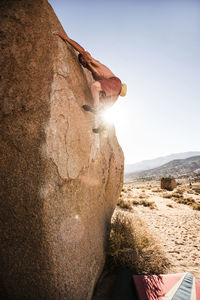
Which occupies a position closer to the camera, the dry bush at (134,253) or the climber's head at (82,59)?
the climber's head at (82,59)

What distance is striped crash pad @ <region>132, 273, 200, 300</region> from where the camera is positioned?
217 centimetres

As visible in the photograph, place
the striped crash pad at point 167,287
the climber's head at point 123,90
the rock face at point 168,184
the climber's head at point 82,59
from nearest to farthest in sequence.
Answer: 1. the striped crash pad at point 167,287
2. the climber's head at point 82,59
3. the climber's head at point 123,90
4. the rock face at point 168,184

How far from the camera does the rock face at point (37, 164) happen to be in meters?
1.57

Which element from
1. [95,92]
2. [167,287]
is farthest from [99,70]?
[167,287]

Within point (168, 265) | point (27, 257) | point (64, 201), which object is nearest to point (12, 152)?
point (64, 201)

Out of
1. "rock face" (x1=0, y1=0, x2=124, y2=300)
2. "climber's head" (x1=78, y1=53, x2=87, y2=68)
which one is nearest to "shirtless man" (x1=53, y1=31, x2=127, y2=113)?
"climber's head" (x1=78, y1=53, x2=87, y2=68)

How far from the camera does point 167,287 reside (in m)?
2.39

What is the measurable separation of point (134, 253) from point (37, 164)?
3.16m

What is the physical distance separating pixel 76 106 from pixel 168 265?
429cm

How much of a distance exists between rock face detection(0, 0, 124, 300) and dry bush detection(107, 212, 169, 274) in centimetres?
124

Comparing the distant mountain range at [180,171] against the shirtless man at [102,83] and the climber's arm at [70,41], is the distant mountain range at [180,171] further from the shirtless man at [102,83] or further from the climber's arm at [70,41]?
the climber's arm at [70,41]

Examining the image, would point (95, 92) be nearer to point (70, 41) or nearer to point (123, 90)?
point (123, 90)

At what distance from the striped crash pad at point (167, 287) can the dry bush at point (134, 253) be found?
0.58 m

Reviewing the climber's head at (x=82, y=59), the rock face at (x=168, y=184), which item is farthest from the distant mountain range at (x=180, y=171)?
the climber's head at (x=82, y=59)
